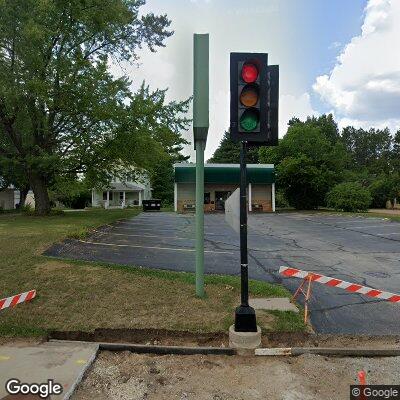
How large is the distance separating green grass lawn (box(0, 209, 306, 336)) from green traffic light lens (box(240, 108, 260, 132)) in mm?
2710

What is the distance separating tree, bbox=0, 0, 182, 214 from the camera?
18000 millimetres

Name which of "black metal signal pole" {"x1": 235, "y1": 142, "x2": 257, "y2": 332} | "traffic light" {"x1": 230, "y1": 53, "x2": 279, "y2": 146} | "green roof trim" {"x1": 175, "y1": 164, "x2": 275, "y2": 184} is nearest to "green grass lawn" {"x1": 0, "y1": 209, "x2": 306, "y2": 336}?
"black metal signal pole" {"x1": 235, "y1": 142, "x2": 257, "y2": 332}

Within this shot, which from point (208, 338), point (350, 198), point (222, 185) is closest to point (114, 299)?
point (208, 338)

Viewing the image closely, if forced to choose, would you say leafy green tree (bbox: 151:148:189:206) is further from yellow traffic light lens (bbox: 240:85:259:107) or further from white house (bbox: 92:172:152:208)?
yellow traffic light lens (bbox: 240:85:259:107)

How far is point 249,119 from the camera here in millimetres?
4965

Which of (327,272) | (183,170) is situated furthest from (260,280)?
(183,170)

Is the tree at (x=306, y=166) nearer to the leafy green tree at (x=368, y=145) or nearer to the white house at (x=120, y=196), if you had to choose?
the white house at (x=120, y=196)

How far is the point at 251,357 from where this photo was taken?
4617mm

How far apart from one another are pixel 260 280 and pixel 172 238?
695 centimetres

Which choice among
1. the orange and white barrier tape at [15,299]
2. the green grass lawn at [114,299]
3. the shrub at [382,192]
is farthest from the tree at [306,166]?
the orange and white barrier tape at [15,299]

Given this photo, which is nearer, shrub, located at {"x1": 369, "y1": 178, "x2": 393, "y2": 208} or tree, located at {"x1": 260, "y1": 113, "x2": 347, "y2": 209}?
tree, located at {"x1": 260, "y1": 113, "x2": 347, "y2": 209}

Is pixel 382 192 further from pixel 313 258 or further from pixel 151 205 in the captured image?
pixel 313 258

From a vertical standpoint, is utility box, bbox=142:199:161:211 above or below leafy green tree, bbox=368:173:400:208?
below

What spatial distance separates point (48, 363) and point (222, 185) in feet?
114
